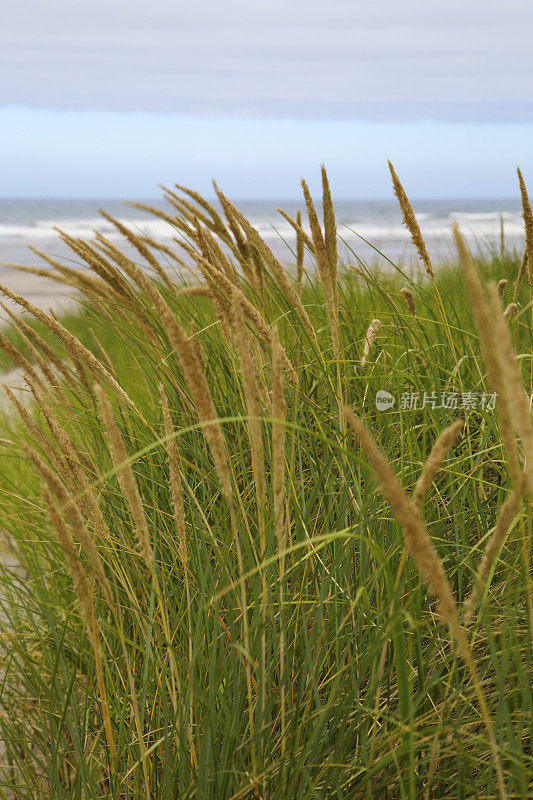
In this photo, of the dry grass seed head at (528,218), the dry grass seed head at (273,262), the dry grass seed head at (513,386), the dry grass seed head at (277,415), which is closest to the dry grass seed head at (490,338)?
the dry grass seed head at (513,386)

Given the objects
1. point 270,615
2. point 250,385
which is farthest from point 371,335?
point 250,385

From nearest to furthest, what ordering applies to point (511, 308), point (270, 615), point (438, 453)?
point (438, 453)
point (270, 615)
point (511, 308)

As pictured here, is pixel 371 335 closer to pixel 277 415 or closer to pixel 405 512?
pixel 277 415

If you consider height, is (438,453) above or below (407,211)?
below

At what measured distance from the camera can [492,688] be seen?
1.07 meters

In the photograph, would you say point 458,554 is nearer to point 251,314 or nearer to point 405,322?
point 251,314

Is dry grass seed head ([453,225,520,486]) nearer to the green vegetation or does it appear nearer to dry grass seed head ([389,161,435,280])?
the green vegetation

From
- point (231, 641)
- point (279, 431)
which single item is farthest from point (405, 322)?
point (279, 431)

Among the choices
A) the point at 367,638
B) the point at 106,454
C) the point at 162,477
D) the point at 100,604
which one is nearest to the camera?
the point at 367,638

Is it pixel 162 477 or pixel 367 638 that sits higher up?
pixel 162 477

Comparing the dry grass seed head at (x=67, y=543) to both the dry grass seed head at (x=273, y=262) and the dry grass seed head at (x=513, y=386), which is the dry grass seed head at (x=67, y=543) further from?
the dry grass seed head at (x=273, y=262)

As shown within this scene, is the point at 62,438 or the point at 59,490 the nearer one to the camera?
the point at 59,490

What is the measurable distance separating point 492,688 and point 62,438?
29.6 inches

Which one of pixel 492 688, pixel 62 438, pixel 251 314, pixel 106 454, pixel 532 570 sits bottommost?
pixel 492 688
